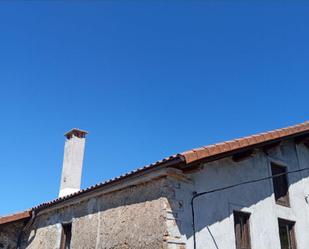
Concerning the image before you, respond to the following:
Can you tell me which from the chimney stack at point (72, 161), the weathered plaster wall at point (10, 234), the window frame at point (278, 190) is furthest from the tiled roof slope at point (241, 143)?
the chimney stack at point (72, 161)

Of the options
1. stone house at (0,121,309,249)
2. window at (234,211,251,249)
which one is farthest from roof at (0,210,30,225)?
window at (234,211,251,249)

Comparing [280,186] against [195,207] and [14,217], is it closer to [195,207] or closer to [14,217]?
[195,207]

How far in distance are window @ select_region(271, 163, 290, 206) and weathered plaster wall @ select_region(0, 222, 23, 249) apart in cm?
674

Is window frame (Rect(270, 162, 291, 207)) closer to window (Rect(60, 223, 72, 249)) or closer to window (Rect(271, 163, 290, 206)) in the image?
window (Rect(271, 163, 290, 206))

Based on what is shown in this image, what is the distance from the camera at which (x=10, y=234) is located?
966 centimetres

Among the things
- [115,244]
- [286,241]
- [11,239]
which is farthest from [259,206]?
[11,239]

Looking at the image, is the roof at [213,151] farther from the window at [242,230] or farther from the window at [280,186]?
the window at [242,230]

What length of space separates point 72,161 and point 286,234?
675 cm

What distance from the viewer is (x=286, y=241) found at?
832 cm

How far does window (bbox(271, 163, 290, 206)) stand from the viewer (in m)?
8.81

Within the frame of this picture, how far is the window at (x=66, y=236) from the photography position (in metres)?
8.62

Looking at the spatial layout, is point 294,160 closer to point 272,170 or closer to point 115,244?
point 272,170

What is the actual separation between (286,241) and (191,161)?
13.3 feet

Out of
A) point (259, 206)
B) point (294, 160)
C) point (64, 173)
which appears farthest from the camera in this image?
point (64, 173)
